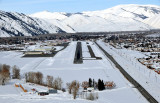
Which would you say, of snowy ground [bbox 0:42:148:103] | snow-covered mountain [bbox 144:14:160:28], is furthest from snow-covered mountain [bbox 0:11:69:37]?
snowy ground [bbox 0:42:148:103]

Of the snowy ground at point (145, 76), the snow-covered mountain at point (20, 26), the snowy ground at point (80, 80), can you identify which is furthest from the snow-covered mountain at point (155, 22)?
the snowy ground at point (80, 80)

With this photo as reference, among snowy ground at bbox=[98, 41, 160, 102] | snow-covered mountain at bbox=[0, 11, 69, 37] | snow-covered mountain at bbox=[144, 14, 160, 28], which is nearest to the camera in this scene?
snowy ground at bbox=[98, 41, 160, 102]

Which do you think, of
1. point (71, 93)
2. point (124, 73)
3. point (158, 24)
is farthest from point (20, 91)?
point (158, 24)

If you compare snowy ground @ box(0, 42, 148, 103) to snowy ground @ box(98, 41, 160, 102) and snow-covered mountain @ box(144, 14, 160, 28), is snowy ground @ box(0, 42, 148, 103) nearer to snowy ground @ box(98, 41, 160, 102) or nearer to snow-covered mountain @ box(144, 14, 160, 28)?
snowy ground @ box(98, 41, 160, 102)

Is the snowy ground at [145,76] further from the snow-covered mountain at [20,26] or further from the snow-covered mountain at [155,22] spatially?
the snow-covered mountain at [155,22]

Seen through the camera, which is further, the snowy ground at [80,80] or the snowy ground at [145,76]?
the snowy ground at [145,76]

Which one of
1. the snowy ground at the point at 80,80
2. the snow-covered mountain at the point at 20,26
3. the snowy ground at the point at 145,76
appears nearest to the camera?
the snowy ground at the point at 80,80

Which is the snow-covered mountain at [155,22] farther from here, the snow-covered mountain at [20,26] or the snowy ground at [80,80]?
the snowy ground at [80,80]

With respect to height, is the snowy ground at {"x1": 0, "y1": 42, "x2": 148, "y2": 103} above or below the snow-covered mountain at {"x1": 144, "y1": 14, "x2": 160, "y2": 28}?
below

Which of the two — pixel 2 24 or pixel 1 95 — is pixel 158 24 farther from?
pixel 1 95

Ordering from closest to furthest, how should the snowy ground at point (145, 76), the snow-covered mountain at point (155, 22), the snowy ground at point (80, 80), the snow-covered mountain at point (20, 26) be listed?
the snowy ground at point (80, 80)
the snowy ground at point (145, 76)
the snow-covered mountain at point (20, 26)
the snow-covered mountain at point (155, 22)

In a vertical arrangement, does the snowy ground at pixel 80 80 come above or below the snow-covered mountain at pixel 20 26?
below
